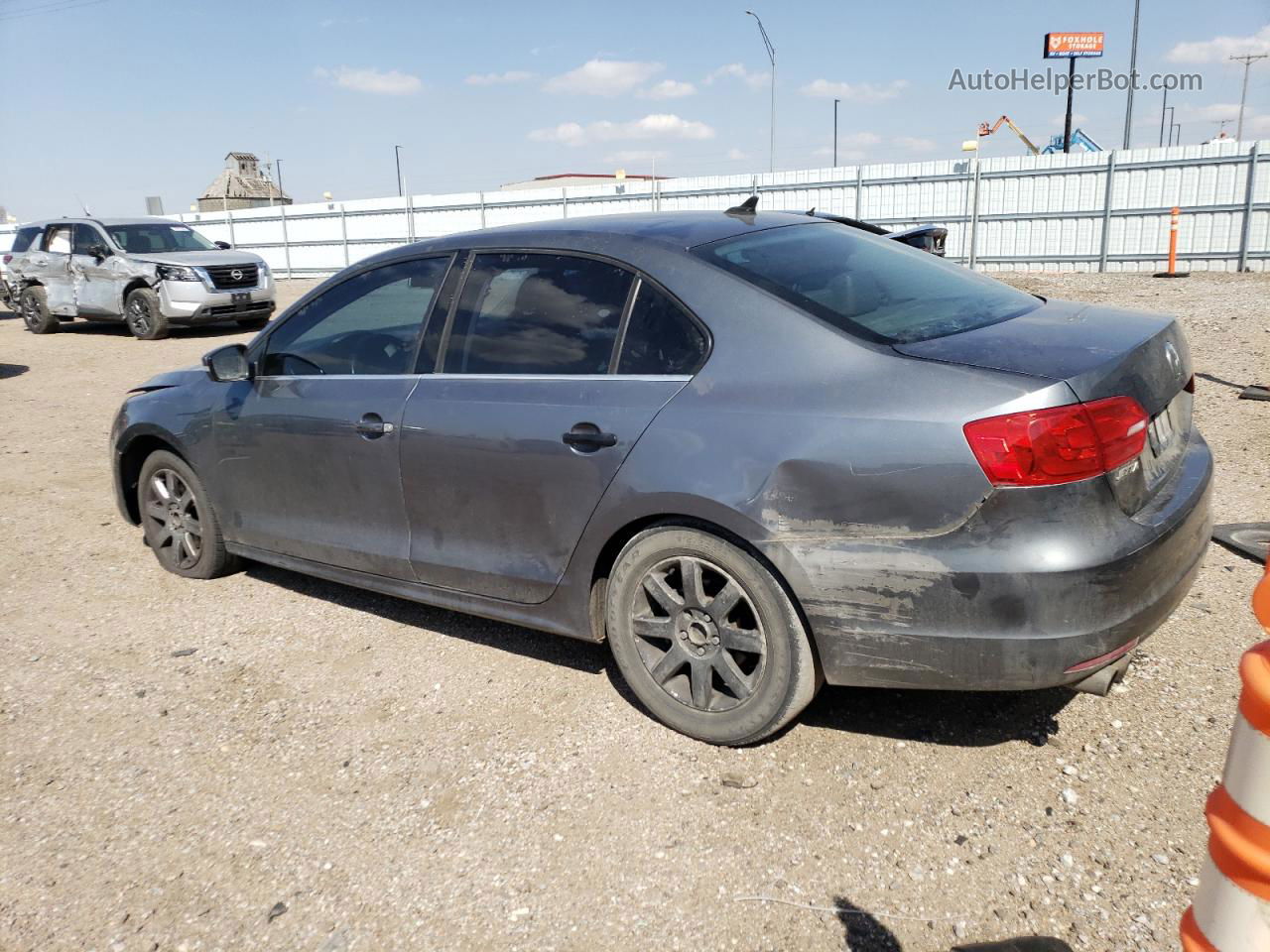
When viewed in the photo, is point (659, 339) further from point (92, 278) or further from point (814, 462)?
point (92, 278)

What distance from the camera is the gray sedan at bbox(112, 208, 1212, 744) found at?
259cm

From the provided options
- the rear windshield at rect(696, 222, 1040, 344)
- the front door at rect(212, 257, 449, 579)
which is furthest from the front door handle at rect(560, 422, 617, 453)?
the front door at rect(212, 257, 449, 579)

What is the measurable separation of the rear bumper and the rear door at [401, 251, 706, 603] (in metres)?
0.82

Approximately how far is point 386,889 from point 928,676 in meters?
1.60

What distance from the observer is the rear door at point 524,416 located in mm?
3227

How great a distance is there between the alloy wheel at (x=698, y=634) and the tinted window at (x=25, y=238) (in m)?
17.8

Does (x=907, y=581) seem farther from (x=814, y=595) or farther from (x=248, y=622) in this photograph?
(x=248, y=622)

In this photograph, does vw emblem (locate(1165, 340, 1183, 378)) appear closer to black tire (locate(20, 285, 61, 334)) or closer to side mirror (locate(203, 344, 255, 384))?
side mirror (locate(203, 344, 255, 384))

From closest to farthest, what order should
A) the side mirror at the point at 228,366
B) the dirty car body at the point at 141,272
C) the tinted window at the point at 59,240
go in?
the side mirror at the point at 228,366 → the dirty car body at the point at 141,272 → the tinted window at the point at 59,240

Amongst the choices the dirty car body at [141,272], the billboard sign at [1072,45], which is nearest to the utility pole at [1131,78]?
the billboard sign at [1072,45]

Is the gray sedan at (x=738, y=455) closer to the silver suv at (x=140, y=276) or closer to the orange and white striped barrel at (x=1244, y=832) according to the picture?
the orange and white striped barrel at (x=1244, y=832)

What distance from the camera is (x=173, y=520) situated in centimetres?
501

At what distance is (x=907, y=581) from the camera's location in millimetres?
2670

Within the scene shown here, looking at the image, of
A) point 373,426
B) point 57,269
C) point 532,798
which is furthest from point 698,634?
point 57,269
